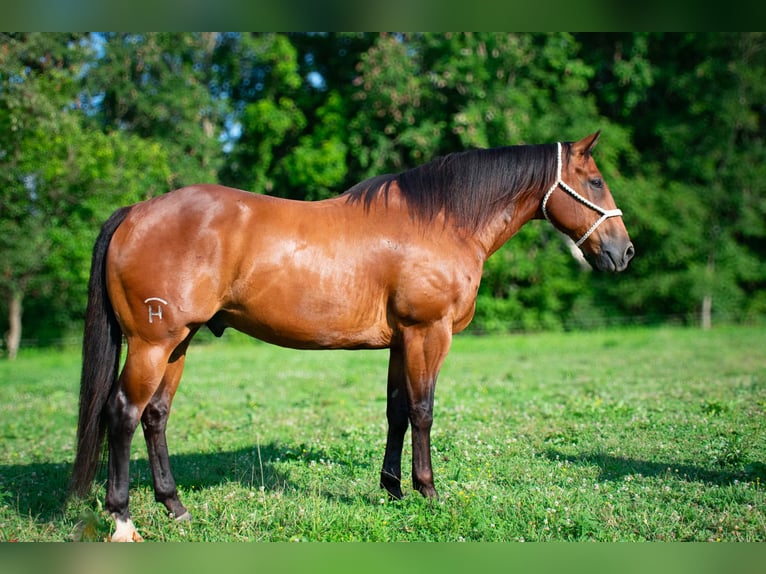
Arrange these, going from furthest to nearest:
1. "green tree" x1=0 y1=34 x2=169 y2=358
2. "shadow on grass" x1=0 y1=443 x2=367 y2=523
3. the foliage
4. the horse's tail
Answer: the foliage
"green tree" x1=0 y1=34 x2=169 y2=358
"shadow on grass" x1=0 y1=443 x2=367 y2=523
the horse's tail

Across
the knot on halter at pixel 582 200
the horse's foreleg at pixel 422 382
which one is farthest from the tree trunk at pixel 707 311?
the horse's foreleg at pixel 422 382

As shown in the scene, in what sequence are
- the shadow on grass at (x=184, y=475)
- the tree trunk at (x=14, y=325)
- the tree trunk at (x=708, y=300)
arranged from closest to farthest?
the shadow on grass at (x=184, y=475), the tree trunk at (x=14, y=325), the tree trunk at (x=708, y=300)

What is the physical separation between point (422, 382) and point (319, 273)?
1.14 m

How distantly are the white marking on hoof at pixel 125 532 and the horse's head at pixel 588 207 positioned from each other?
12.7 feet

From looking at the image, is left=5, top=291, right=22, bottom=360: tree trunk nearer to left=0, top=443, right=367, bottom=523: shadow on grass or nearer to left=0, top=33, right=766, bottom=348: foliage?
Answer: left=0, top=33, right=766, bottom=348: foliage

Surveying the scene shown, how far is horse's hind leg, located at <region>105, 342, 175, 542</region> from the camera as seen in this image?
4398 millimetres

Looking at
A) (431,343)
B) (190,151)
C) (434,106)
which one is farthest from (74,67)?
(431,343)

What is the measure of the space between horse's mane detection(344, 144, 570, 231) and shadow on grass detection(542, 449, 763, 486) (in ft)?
7.88

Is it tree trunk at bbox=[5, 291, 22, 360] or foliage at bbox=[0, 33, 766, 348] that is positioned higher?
foliage at bbox=[0, 33, 766, 348]

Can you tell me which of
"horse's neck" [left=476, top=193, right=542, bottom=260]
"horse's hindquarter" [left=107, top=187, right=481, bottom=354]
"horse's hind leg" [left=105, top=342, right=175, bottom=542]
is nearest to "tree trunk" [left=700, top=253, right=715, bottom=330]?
"horse's neck" [left=476, top=193, right=542, bottom=260]

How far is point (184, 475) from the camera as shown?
595 centimetres

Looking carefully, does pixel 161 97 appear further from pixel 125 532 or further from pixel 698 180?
pixel 125 532

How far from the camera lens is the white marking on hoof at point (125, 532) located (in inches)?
169

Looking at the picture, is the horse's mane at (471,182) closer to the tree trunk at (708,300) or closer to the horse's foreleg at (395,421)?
the horse's foreleg at (395,421)
